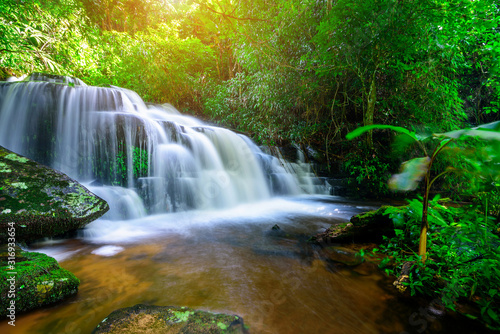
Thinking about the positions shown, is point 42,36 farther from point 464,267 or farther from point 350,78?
point 464,267

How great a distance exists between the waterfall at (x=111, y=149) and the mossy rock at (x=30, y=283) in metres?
2.31

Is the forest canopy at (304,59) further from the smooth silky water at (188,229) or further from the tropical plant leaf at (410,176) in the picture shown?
the tropical plant leaf at (410,176)

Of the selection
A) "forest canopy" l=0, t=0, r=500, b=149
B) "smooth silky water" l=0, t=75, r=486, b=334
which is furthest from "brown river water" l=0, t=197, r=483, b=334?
"forest canopy" l=0, t=0, r=500, b=149

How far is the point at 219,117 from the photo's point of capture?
11.0 m

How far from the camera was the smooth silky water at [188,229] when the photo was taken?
5.09ft

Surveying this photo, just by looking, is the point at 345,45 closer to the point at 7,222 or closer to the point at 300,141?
the point at 300,141

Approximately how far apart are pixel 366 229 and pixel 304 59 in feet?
17.0

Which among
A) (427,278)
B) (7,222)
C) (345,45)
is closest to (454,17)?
(345,45)

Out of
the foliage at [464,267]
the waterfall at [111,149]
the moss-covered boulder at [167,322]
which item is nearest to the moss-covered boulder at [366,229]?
the foliage at [464,267]

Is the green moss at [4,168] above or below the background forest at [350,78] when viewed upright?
below

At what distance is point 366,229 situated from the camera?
2.70 metres

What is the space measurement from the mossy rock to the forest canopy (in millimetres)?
3131

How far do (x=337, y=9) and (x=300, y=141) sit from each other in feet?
14.4

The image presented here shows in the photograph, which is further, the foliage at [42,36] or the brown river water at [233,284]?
the foliage at [42,36]
